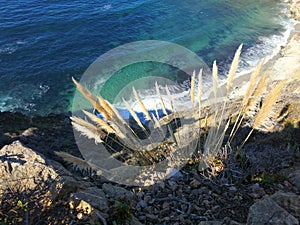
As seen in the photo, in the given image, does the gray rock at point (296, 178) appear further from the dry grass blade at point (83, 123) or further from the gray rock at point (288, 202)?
the dry grass blade at point (83, 123)

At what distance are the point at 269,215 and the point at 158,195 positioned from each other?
1.52 metres

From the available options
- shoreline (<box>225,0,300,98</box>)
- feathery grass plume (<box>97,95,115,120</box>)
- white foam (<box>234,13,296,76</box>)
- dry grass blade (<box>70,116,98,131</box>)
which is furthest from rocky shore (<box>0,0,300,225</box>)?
white foam (<box>234,13,296,76</box>)

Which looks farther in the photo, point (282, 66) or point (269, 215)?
point (282, 66)

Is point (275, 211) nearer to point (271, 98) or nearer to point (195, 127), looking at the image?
point (271, 98)

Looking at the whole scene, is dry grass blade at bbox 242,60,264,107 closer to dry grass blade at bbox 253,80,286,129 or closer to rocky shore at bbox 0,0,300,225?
dry grass blade at bbox 253,80,286,129

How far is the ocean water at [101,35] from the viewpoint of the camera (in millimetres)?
12016

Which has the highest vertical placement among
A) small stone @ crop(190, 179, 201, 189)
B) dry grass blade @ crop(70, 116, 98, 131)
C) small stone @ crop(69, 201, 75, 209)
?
dry grass blade @ crop(70, 116, 98, 131)

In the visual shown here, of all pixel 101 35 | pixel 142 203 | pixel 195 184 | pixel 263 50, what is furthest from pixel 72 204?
pixel 263 50

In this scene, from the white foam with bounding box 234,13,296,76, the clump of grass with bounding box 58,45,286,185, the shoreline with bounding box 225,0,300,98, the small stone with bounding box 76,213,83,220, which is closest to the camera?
the small stone with bounding box 76,213,83,220

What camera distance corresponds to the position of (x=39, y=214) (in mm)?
2738

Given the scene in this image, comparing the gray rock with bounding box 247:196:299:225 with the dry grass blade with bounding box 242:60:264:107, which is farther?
the dry grass blade with bounding box 242:60:264:107

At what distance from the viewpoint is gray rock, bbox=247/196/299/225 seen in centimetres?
255

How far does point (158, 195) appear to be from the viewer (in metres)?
3.75

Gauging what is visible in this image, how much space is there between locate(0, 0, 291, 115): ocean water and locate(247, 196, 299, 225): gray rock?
31.0ft
